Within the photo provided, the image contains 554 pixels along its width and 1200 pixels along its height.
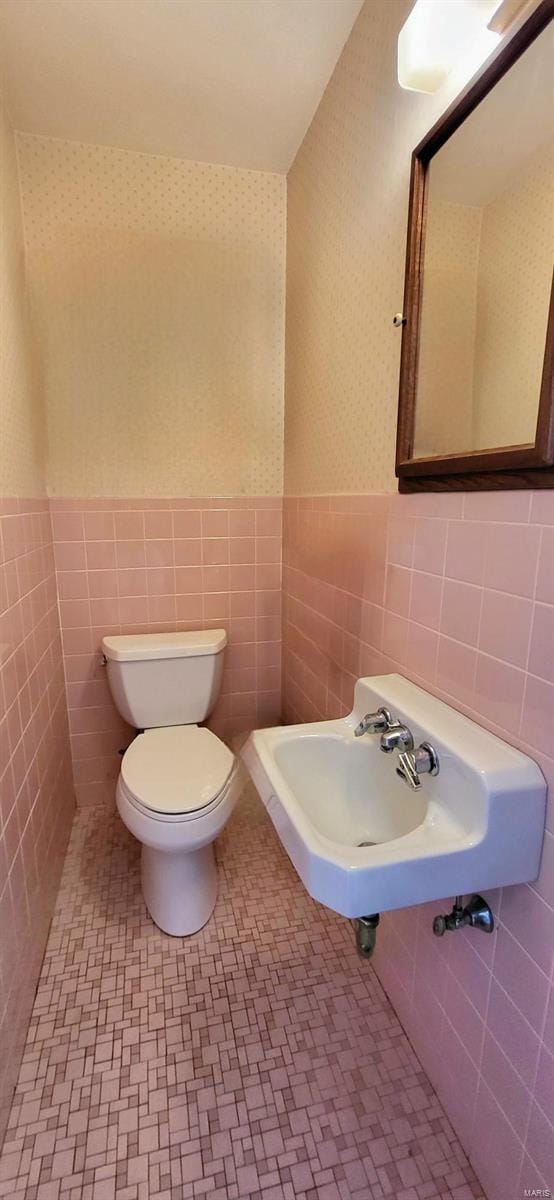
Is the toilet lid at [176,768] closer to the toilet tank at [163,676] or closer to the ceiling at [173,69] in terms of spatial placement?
the toilet tank at [163,676]

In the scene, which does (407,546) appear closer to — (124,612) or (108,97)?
(124,612)

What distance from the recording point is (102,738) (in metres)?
1.98

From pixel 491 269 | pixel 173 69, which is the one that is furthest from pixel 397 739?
pixel 173 69

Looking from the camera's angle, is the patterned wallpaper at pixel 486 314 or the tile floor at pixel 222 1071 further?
the tile floor at pixel 222 1071

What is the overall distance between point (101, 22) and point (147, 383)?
0.84m

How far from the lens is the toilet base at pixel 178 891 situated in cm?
142

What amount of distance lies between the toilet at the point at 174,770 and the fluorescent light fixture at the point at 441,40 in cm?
147

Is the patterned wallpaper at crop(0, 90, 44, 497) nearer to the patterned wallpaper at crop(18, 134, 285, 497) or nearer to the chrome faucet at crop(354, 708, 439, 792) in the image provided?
the patterned wallpaper at crop(18, 134, 285, 497)

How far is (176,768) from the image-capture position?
4.79 ft

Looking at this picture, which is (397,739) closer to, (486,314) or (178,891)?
(486,314)

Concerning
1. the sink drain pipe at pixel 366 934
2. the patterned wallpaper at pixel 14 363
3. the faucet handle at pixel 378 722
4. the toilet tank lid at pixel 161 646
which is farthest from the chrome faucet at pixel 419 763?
the patterned wallpaper at pixel 14 363

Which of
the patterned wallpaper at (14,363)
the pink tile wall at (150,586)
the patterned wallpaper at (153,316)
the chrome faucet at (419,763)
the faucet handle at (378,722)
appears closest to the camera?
the chrome faucet at (419,763)

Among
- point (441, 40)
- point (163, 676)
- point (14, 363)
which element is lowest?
point (163, 676)

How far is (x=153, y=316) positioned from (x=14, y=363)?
1.87 ft
